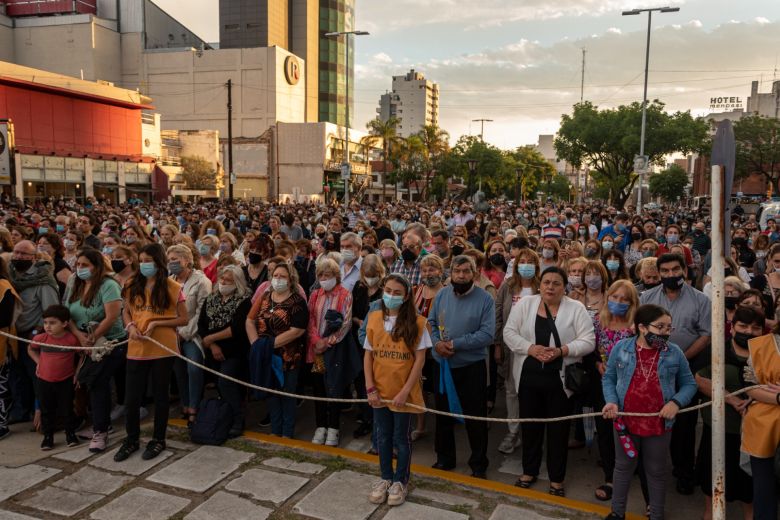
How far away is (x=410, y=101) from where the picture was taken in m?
174

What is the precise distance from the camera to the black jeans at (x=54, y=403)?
5.29 meters

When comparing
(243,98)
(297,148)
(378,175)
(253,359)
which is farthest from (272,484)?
(378,175)

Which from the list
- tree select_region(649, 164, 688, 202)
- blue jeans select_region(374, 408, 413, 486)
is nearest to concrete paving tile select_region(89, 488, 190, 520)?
blue jeans select_region(374, 408, 413, 486)

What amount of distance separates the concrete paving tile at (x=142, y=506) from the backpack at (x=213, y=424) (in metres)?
0.89

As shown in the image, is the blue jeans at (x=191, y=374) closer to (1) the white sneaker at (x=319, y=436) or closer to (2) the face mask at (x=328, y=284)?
(1) the white sneaker at (x=319, y=436)

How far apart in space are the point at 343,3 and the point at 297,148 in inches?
1245

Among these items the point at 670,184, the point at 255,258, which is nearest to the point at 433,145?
the point at 670,184

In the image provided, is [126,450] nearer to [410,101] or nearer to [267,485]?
[267,485]

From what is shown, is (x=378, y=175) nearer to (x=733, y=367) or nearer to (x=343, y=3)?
(x=343, y=3)

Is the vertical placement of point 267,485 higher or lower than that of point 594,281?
lower

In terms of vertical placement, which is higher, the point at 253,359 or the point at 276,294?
the point at 276,294

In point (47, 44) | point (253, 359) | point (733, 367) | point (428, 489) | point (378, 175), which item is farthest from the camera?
point (378, 175)

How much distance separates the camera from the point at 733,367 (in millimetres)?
3881

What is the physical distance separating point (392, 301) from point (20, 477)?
3.30m
